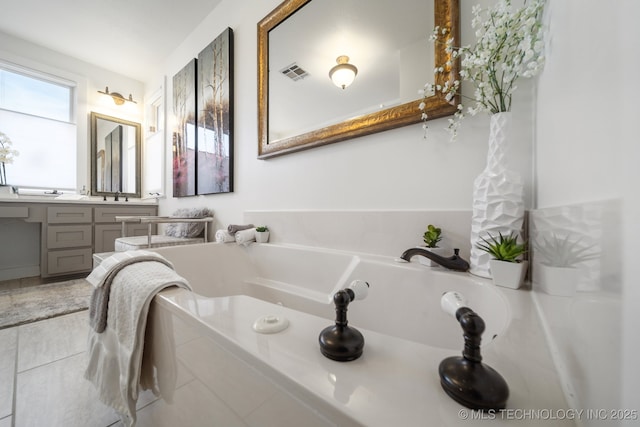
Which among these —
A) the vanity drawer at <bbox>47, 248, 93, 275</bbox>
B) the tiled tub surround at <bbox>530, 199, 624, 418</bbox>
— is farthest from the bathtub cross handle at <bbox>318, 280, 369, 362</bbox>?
the vanity drawer at <bbox>47, 248, 93, 275</bbox>

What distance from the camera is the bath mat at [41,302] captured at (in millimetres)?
1472

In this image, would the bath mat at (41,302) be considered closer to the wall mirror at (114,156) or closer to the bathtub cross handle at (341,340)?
the wall mirror at (114,156)

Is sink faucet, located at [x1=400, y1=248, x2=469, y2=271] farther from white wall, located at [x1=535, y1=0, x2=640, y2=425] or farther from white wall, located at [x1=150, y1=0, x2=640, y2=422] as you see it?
white wall, located at [x1=535, y1=0, x2=640, y2=425]

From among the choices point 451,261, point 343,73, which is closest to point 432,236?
point 451,261

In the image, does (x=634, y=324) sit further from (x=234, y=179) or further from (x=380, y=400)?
(x=234, y=179)

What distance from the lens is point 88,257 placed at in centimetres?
244

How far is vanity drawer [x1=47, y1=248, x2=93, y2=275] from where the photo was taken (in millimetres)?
2242

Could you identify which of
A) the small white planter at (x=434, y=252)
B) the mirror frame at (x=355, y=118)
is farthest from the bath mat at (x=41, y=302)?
the small white planter at (x=434, y=252)

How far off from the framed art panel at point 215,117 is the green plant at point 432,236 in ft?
5.12

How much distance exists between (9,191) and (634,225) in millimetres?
4176

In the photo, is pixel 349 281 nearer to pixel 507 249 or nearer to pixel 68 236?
pixel 507 249

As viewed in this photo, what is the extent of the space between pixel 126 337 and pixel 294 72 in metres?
1.57

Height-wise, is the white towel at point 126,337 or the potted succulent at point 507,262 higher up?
the potted succulent at point 507,262

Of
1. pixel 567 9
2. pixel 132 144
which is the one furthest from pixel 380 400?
pixel 132 144
